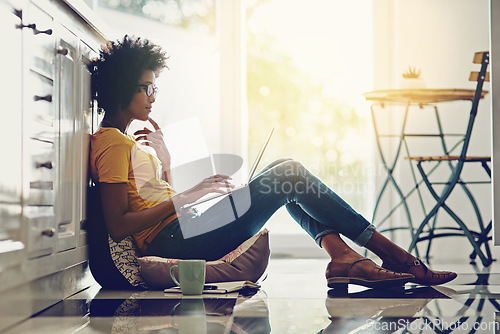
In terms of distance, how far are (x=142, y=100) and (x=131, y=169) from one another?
29cm

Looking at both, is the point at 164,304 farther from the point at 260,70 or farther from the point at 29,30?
the point at 260,70

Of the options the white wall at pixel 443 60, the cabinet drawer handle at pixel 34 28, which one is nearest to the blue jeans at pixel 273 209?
the cabinet drawer handle at pixel 34 28

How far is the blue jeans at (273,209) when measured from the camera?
2.24 meters

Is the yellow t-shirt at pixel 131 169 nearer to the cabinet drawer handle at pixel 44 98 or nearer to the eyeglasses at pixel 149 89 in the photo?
the eyeglasses at pixel 149 89

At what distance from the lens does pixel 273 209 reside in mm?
2330

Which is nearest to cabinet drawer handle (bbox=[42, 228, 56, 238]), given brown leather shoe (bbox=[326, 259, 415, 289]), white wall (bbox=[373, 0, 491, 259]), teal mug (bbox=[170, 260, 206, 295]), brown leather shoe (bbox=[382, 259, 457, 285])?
teal mug (bbox=[170, 260, 206, 295])

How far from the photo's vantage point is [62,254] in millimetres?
1954

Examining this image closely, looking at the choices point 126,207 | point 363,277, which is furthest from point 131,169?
point 363,277

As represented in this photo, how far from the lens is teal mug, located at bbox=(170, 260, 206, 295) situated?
6.70ft

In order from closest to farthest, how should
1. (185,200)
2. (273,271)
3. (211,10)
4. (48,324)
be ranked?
(48,324), (185,200), (273,271), (211,10)

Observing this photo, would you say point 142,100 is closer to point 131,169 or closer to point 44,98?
point 131,169

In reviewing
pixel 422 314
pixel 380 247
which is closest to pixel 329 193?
pixel 380 247

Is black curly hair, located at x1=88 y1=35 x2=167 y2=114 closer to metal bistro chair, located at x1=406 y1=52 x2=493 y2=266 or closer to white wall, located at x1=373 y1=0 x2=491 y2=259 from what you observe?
metal bistro chair, located at x1=406 y1=52 x2=493 y2=266

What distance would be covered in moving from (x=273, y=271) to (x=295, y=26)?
194 cm
